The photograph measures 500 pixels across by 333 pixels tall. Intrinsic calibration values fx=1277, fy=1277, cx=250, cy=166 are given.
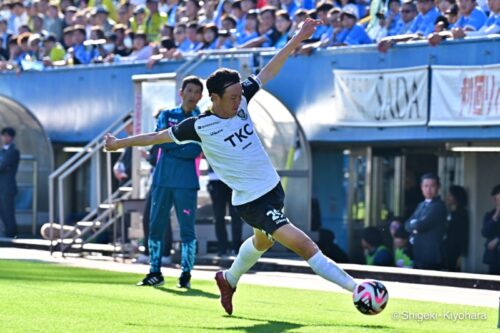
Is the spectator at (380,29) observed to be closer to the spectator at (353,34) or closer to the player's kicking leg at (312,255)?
the spectator at (353,34)

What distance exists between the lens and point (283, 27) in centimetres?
2084

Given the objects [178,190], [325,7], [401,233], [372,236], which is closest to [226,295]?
[178,190]

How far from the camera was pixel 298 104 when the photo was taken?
67.9ft

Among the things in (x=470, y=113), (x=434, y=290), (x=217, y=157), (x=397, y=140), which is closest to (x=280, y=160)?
(x=397, y=140)

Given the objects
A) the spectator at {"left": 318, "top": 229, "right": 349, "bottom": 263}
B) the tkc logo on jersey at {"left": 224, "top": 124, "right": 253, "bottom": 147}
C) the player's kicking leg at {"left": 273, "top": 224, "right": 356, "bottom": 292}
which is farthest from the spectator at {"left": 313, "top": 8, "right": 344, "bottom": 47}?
the player's kicking leg at {"left": 273, "top": 224, "right": 356, "bottom": 292}

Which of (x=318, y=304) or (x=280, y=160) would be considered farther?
(x=280, y=160)

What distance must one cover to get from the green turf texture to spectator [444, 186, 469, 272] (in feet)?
18.8

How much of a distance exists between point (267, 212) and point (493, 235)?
329 inches

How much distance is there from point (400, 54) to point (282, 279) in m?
4.20

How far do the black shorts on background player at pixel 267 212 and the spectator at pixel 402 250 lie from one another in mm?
8278

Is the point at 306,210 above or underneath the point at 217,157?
underneath

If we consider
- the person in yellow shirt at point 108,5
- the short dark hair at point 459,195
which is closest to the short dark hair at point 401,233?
the short dark hair at point 459,195

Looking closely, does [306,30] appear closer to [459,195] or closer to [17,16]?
[459,195]

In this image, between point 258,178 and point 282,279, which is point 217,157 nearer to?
point 258,178
